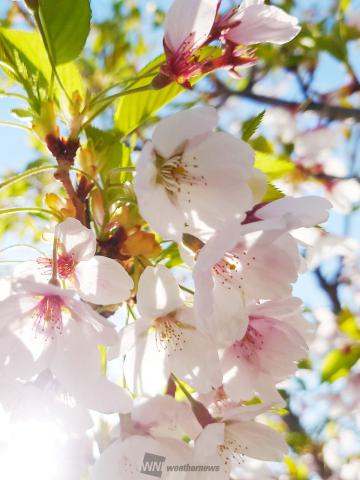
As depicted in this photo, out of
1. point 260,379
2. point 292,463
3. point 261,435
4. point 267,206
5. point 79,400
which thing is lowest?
point 292,463

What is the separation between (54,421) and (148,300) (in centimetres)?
25

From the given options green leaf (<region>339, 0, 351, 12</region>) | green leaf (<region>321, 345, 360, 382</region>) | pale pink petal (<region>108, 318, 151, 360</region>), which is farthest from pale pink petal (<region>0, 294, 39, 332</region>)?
green leaf (<region>339, 0, 351, 12</region>)

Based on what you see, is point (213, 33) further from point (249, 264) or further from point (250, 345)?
point (250, 345)

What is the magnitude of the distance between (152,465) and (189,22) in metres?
0.70

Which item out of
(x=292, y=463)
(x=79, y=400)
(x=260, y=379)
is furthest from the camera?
(x=292, y=463)

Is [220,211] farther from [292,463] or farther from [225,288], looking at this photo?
[292,463]

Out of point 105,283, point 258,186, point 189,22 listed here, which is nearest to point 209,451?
point 105,283

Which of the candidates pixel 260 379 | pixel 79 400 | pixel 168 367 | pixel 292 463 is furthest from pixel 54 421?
pixel 292 463

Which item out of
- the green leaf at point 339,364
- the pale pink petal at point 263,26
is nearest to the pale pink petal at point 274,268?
the pale pink petal at point 263,26

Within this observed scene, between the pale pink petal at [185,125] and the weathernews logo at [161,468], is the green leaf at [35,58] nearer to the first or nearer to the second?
the pale pink petal at [185,125]

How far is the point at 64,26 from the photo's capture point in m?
0.95

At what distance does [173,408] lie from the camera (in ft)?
2.73

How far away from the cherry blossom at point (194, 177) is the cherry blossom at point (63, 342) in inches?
6.7

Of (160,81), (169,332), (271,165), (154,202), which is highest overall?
(160,81)
